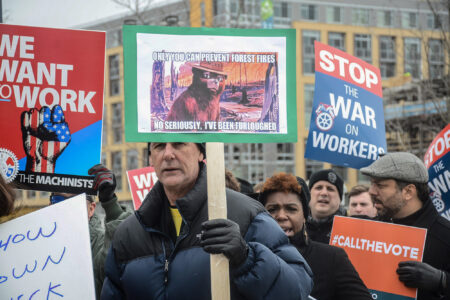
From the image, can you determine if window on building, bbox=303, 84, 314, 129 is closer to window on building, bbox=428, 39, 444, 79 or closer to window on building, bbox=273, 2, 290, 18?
window on building, bbox=273, 2, 290, 18

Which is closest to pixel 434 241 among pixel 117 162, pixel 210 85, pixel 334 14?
pixel 210 85

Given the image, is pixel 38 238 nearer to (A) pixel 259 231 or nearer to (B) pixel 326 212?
(A) pixel 259 231

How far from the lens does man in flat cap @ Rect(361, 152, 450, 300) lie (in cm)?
386

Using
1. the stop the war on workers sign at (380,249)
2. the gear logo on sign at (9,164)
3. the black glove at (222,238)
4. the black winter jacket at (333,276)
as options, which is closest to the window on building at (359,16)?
the stop the war on workers sign at (380,249)

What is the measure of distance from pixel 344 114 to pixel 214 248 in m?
2.64

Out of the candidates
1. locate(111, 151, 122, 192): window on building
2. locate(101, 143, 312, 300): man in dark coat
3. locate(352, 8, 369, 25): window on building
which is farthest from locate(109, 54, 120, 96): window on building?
locate(101, 143, 312, 300): man in dark coat

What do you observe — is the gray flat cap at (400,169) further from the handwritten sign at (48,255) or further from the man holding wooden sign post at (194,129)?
the handwritten sign at (48,255)

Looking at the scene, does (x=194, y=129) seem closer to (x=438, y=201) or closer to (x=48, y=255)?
(x=48, y=255)

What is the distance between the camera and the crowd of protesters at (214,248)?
254 cm

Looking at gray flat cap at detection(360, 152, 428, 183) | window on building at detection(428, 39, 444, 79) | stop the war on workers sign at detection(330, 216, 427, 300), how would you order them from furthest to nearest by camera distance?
window on building at detection(428, 39, 444, 79) < gray flat cap at detection(360, 152, 428, 183) < stop the war on workers sign at detection(330, 216, 427, 300)

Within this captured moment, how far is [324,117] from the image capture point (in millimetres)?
4672

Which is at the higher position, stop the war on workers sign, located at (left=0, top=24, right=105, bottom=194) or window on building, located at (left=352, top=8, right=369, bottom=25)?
window on building, located at (left=352, top=8, right=369, bottom=25)

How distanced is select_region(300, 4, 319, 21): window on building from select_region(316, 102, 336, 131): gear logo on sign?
1742 inches

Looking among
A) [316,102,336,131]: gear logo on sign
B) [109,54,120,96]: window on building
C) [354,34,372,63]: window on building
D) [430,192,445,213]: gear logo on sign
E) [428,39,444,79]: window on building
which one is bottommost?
[430,192,445,213]: gear logo on sign
